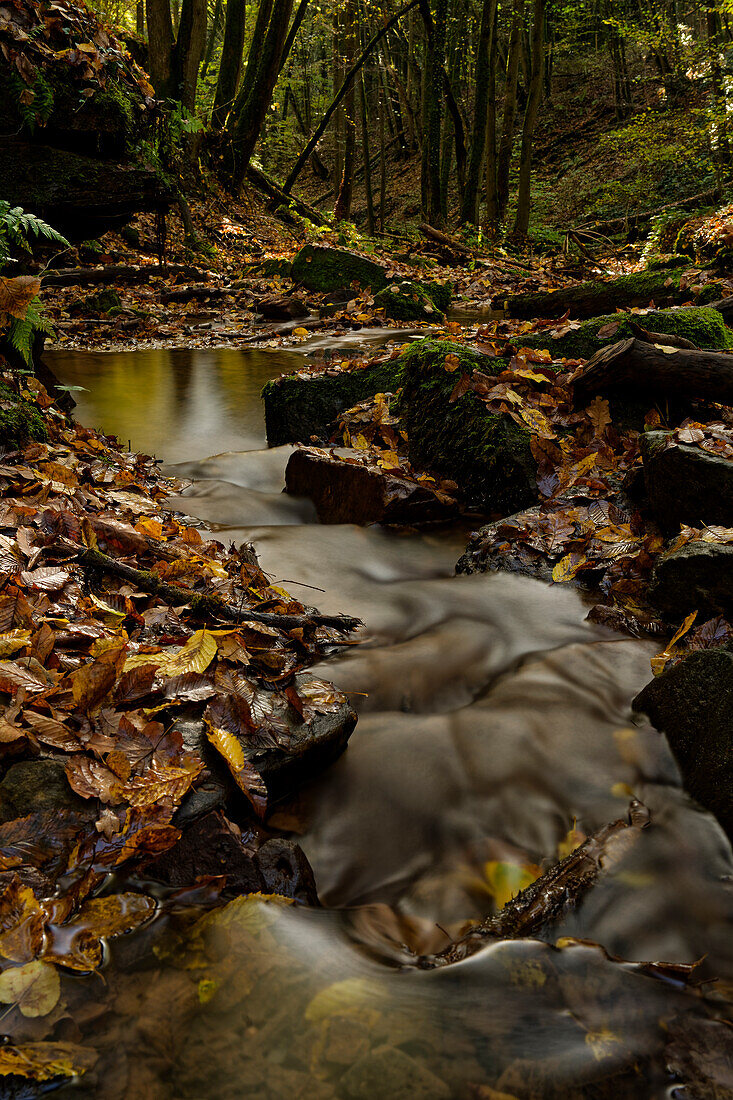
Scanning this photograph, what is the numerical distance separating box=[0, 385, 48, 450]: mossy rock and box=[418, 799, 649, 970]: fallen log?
12.3 feet

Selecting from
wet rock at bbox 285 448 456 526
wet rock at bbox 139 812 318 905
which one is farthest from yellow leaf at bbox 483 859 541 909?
wet rock at bbox 285 448 456 526

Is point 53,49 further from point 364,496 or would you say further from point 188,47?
point 188,47

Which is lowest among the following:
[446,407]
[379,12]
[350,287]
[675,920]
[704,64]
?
[675,920]

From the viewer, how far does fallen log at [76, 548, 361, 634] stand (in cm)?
302

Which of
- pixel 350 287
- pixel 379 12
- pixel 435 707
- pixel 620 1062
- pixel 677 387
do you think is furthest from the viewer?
pixel 379 12

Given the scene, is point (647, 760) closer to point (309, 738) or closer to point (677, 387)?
point (309, 738)

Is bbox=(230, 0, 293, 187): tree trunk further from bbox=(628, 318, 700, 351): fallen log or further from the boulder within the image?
bbox=(628, 318, 700, 351): fallen log

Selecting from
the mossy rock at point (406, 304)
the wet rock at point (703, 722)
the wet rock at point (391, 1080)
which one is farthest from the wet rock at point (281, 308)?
the wet rock at point (391, 1080)

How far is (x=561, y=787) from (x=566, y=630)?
44.2 inches

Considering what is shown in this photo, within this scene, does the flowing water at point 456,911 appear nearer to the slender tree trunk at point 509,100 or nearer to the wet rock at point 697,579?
the wet rock at point 697,579

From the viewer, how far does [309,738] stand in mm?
2467

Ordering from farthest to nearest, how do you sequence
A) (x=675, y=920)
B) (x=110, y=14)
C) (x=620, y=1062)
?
(x=110, y=14) → (x=675, y=920) → (x=620, y=1062)

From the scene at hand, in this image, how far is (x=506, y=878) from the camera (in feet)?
7.15

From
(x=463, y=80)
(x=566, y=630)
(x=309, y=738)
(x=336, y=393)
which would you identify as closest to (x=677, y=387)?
(x=566, y=630)
